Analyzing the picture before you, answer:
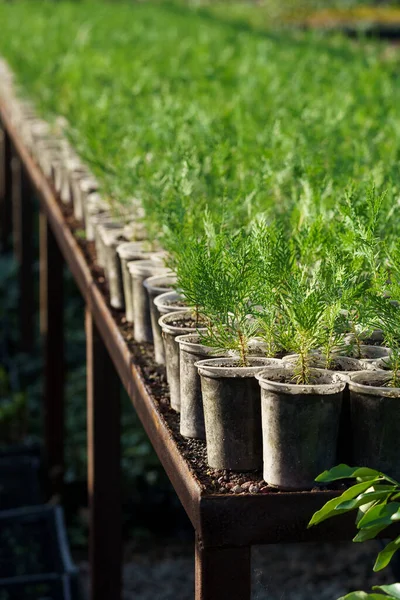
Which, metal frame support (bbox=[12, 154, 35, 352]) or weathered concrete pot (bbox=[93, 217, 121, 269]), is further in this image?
metal frame support (bbox=[12, 154, 35, 352])

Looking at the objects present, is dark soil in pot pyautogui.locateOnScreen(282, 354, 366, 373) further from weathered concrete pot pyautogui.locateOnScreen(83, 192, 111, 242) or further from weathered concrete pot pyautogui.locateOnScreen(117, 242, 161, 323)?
weathered concrete pot pyautogui.locateOnScreen(83, 192, 111, 242)

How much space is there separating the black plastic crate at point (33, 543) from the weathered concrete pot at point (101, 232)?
4.84ft

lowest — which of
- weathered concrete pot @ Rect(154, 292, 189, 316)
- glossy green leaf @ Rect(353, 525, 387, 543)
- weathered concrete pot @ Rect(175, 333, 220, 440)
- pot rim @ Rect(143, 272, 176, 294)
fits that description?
glossy green leaf @ Rect(353, 525, 387, 543)

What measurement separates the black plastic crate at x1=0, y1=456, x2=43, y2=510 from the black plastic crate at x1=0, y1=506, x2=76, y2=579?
39 cm

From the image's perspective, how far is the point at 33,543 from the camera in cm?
446

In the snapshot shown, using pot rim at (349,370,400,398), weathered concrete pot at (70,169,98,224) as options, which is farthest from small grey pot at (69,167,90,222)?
pot rim at (349,370,400,398)

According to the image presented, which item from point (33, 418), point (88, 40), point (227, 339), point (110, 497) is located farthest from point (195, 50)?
point (227, 339)

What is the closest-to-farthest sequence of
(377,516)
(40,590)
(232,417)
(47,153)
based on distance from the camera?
(377,516), (232,417), (40,590), (47,153)

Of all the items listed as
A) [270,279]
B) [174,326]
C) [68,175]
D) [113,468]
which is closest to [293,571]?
[113,468]

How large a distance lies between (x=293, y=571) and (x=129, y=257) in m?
2.43

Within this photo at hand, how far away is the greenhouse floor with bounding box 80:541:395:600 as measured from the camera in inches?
182

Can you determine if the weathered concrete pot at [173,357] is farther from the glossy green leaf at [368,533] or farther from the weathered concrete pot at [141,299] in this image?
the glossy green leaf at [368,533]

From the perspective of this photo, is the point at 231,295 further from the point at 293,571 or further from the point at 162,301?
the point at 293,571

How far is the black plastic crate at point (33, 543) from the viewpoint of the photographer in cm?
432
